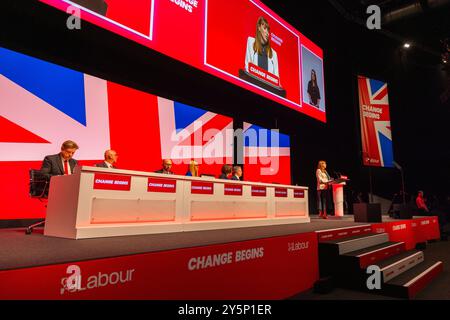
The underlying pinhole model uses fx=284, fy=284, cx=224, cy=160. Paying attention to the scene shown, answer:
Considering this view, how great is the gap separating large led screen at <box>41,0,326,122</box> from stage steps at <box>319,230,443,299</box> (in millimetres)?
3049

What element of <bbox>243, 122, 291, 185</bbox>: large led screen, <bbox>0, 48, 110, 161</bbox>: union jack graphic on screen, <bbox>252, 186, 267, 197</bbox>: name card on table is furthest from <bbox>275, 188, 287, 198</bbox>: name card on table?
<bbox>0, 48, 110, 161</bbox>: union jack graphic on screen

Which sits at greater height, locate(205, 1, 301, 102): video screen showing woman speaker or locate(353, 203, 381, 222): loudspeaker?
locate(205, 1, 301, 102): video screen showing woman speaker

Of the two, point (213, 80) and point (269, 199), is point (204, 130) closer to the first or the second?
point (213, 80)

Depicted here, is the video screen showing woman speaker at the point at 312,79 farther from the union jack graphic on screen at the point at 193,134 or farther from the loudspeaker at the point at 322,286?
the loudspeaker at the point at 322,286

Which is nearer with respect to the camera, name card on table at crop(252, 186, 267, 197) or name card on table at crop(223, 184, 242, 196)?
name card on table at crop(223, 184, 242, 196)

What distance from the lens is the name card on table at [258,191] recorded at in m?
3.97

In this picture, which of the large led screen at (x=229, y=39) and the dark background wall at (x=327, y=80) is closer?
the large led screen at (x=229, y=39)

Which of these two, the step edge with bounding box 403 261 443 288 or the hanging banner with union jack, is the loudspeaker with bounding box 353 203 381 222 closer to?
the step edge with bounding box 403 261 443 288

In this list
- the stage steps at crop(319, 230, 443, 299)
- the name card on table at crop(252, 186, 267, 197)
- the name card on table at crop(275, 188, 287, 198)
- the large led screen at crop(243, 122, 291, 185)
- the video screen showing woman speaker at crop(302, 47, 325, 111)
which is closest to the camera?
the stage steps at crop(319, 230, 443, 299)

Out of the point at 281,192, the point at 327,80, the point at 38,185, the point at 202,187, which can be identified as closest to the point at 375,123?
the point at 327,80

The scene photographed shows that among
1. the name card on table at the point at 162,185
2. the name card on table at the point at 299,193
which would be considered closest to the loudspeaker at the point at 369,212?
the name card on table at the point at 299,193

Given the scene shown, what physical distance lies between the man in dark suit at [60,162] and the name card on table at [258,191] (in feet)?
7.70

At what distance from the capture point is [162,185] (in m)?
2.92

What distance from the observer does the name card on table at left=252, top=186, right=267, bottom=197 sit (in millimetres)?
3967
